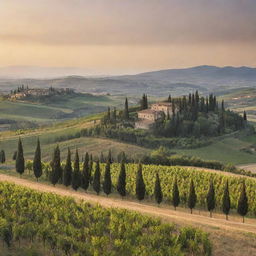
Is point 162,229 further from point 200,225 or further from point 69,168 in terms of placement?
point 69,168

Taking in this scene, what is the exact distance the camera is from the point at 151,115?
465ft

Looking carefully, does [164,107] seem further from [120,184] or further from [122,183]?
[120,184]

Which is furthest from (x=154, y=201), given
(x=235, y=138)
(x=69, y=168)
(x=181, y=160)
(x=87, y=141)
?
(x=235, y=138)

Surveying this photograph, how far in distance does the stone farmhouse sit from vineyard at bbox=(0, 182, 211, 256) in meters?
97.1

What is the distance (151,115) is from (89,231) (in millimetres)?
109983

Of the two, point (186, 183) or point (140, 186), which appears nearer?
point (140, 186)

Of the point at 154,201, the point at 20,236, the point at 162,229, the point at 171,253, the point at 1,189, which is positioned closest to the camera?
the point at 171,253

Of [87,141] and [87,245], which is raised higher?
[87,245]

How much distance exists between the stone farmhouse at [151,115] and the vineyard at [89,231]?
319 feet

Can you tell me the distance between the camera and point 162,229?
3450cm

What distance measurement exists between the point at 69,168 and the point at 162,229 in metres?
30.0

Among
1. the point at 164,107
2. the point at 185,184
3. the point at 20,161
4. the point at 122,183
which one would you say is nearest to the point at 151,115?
the point at 164,107

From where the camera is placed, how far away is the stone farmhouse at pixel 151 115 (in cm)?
13712

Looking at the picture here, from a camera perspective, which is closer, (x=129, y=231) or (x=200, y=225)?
(x=129, y=231)
